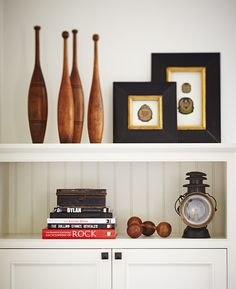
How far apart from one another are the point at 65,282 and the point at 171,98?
40.9 inches

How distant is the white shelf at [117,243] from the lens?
281 cm

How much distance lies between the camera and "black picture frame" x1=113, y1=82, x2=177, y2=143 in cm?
298

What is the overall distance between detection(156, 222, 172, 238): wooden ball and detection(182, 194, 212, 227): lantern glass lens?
100 millimetres

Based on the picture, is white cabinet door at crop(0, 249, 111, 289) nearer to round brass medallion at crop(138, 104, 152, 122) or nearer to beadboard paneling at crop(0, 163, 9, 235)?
beadboard paneling at crop(0, 163, 9, 235)

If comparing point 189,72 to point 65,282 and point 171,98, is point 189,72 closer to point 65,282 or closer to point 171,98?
point 171,98

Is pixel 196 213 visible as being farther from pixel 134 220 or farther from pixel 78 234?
pixel 78 234

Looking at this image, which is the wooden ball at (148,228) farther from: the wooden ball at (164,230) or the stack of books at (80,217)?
the stack of books at (80,217)

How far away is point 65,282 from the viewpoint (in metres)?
2.82

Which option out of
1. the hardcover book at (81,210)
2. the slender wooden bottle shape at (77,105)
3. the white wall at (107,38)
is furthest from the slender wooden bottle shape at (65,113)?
the hardcover book at (81,210)

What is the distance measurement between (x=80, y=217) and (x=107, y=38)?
0.95 m

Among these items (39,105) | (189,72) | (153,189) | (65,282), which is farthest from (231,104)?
(65,282)

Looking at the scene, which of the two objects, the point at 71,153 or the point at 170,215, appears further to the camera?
the point at 170,215

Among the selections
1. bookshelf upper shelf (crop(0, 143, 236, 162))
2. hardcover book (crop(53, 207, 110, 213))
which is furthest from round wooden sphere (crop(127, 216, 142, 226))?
bookshelf upper shelf (crop(0, 143, 236, 162))

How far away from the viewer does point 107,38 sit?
10.3 feet
